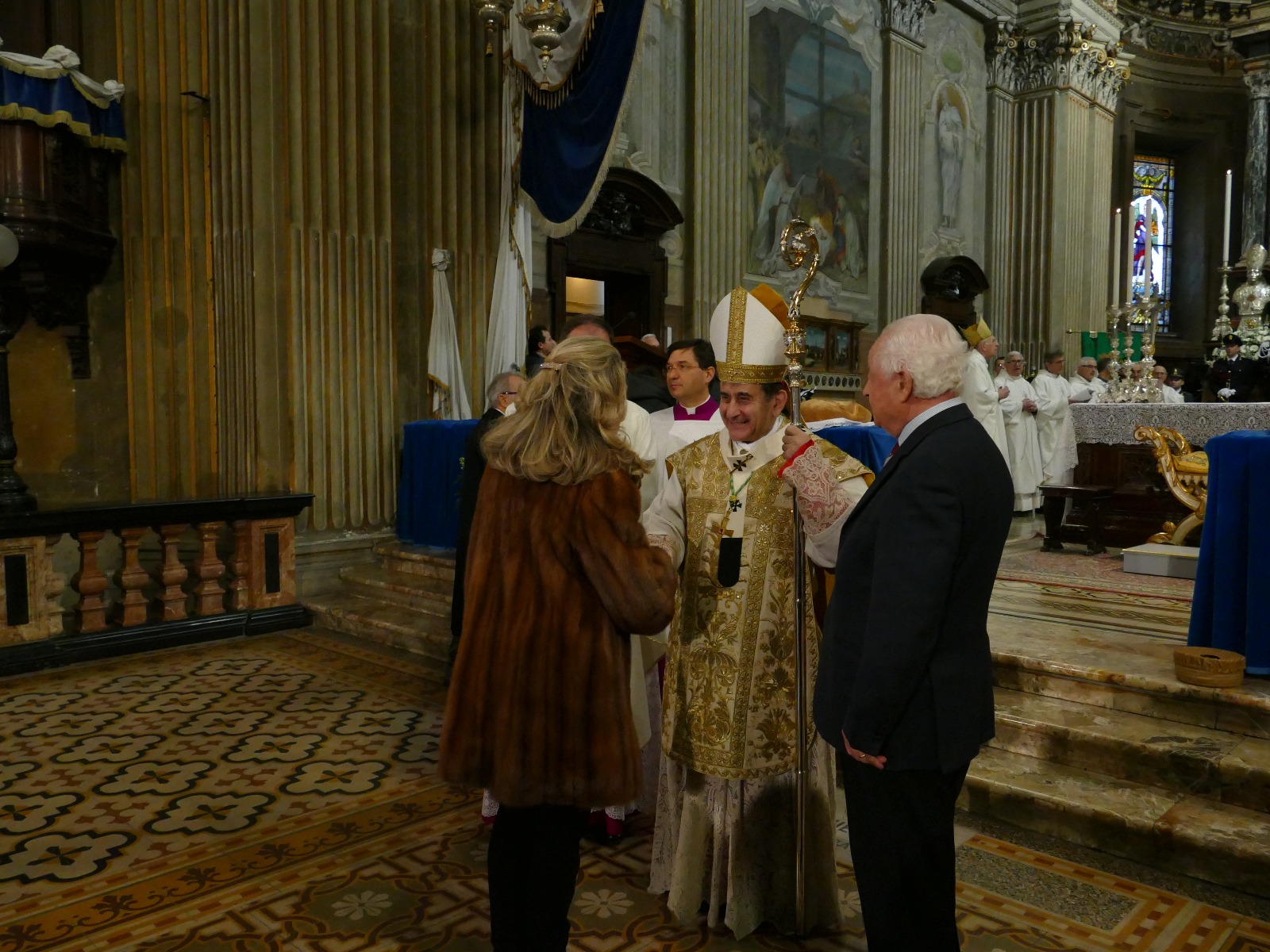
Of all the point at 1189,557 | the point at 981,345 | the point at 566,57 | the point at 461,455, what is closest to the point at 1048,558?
the point at 1189,557

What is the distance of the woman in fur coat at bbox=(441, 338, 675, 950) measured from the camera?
2006mm

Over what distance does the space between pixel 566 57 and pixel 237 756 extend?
176 inches

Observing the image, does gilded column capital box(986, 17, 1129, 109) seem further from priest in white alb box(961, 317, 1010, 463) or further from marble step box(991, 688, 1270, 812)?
marble step box(991, 688, 1270, 812)

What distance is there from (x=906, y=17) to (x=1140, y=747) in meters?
12.1

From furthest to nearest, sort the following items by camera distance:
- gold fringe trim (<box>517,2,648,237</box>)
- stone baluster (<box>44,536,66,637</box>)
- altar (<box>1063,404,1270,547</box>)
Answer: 1. altar (<box>1063,404,1270,547</box>)
2. gold fringe trim (<box>517,2,648,237</box>)
3. stone baluster (<box>44,536,66,637</box>)

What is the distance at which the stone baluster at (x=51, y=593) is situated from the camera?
5.39m

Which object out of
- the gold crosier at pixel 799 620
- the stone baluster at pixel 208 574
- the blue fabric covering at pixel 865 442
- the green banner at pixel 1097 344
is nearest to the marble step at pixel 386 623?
the stone baluster at pixel 208 574

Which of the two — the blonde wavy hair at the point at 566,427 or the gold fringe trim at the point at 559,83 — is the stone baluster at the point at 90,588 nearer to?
the gold fringe trim at the point at 559,83

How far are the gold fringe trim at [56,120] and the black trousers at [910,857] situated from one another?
6.69 m

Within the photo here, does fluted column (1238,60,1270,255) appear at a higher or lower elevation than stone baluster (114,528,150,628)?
higher

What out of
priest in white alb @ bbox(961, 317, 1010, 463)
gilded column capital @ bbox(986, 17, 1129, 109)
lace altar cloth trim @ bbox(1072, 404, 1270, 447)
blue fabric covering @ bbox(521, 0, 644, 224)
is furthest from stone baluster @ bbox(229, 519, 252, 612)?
gilded column capital @ bbox(986, 17, 1129, 109)

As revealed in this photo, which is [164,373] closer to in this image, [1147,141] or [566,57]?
[566,57]

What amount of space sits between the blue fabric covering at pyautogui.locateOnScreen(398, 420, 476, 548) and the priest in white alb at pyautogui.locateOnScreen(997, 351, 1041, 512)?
6.32 m

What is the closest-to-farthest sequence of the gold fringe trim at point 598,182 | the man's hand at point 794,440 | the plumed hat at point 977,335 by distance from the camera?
the man's hand at point 794,440
the gold fringe trim at point 598,182
the plumed hat at point 977,335
